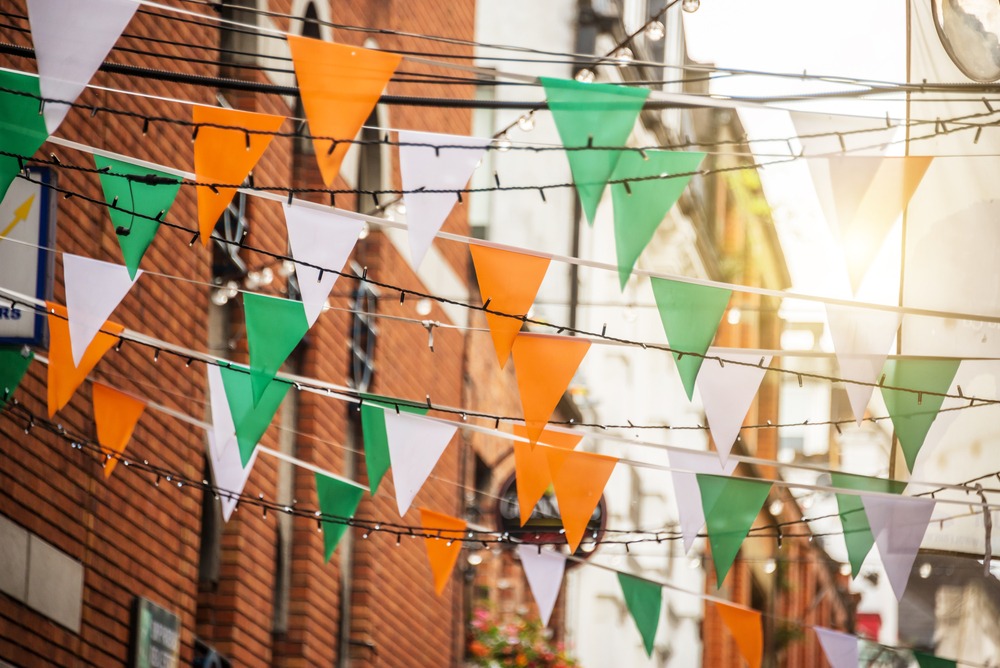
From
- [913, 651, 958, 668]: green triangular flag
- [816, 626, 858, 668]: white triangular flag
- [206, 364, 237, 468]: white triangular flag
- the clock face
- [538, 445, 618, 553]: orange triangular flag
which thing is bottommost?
[913, 651, 958, 668]: green triangular flag

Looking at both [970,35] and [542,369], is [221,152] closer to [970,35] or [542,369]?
[542,369]

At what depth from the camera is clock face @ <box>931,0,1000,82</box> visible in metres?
9.34

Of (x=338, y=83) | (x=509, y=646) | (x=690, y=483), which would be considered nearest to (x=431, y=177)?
(x=338, y=83)

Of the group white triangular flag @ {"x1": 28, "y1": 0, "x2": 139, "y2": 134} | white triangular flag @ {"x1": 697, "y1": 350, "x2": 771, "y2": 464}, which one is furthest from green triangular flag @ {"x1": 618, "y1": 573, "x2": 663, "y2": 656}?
white triangular flag @ {"x1": 28, "y1": 0, "x2": 139, "y2": 134}

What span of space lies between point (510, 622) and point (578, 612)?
5222 mm

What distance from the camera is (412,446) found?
778 cm

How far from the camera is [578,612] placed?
22.0 m

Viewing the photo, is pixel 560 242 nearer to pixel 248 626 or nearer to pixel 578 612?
pixel 578 612

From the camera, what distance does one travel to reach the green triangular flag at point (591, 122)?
5969 millimetres

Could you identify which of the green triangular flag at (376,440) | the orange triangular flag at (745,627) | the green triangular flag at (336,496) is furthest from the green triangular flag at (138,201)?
the orange triangular flag at (745,627)

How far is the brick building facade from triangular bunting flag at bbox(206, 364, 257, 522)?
515 millimetres

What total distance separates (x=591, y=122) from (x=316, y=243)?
1259mm

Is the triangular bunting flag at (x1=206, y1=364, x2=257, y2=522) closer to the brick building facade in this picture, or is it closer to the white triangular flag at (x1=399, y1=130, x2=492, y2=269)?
the brick building facade

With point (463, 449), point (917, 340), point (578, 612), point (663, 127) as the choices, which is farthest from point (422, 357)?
point (663, 127)
